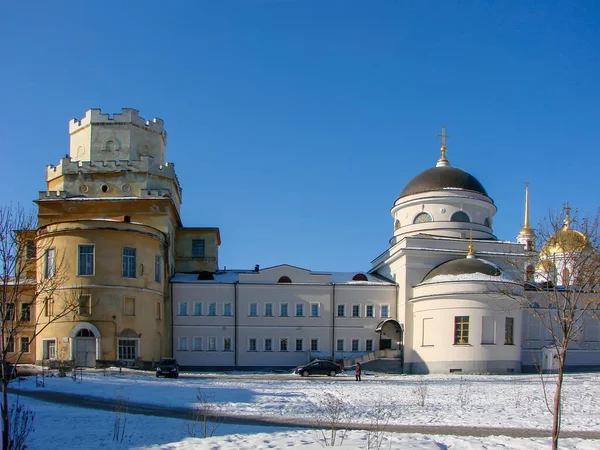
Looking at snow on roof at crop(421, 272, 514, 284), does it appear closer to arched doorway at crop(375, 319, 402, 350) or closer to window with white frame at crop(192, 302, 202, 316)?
arched doorway at crop(375, 319, 402, 350)

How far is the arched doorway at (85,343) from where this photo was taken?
45.7 m

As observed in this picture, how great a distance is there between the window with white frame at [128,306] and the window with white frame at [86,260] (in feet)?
9.58

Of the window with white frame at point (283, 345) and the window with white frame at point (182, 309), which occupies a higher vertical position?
the window with white frame at point (182, 309)

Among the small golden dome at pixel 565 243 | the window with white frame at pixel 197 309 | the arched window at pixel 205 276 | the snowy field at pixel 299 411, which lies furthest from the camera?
the arched window at pixel 205 276

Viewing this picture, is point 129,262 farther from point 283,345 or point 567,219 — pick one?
point 567,219

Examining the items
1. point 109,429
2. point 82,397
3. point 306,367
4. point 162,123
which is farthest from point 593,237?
point 162,123

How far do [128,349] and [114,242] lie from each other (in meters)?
7.13

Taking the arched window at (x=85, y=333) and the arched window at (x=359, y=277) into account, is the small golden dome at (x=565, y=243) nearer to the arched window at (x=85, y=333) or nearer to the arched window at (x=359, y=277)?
the arched window at (x=85, y=333)

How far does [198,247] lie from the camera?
60.3 m

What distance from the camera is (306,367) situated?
144 ft

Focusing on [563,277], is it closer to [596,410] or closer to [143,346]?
[596,410]

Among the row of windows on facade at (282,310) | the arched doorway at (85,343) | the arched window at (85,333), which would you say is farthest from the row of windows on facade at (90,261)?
the row of windows on facade at (282,310)

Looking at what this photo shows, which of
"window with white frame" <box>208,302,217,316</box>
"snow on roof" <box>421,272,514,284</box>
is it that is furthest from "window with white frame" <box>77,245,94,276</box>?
"snow on roof" <box>421,272,514,284</box>

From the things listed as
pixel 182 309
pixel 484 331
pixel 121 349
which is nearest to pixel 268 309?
pixel 182 309
